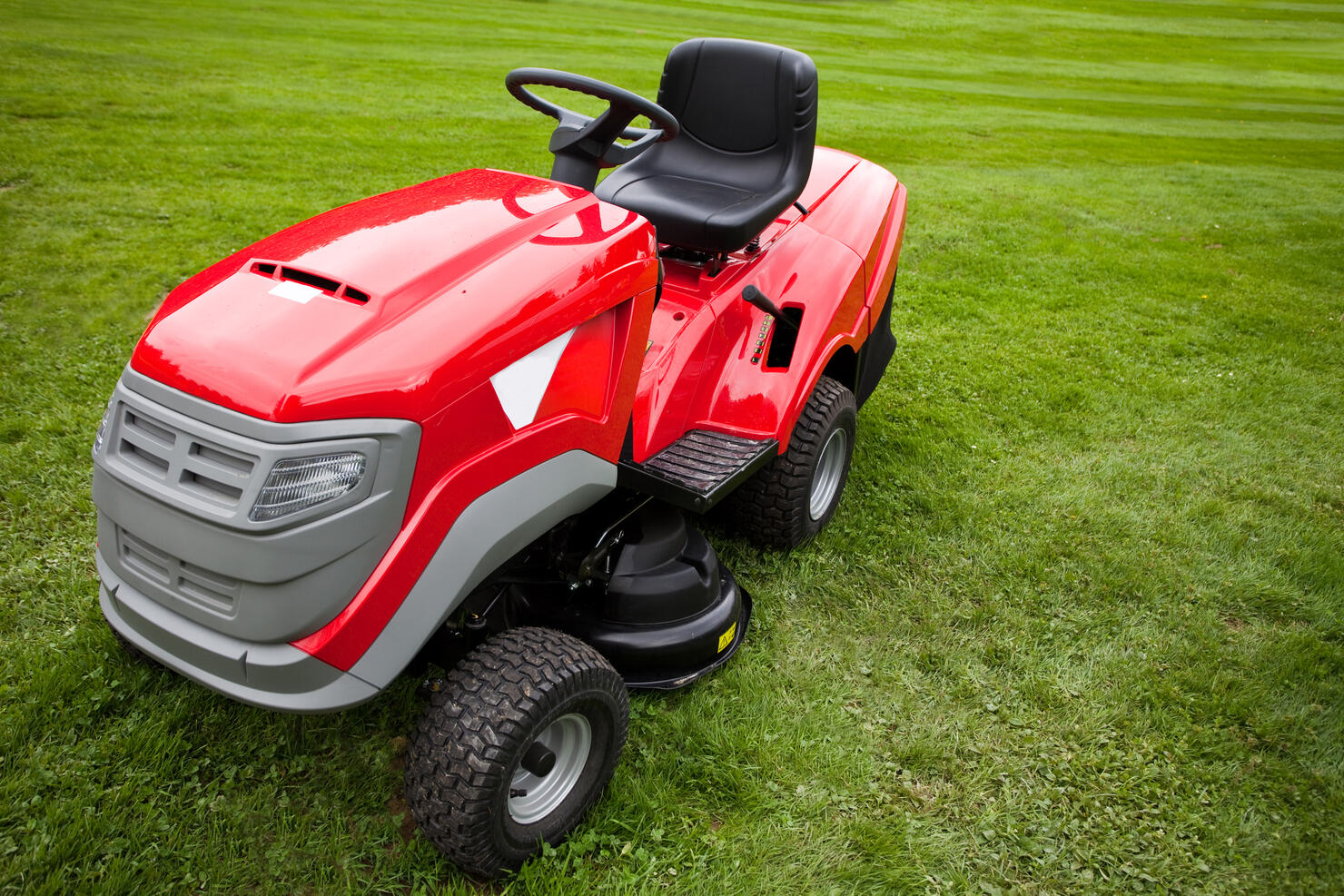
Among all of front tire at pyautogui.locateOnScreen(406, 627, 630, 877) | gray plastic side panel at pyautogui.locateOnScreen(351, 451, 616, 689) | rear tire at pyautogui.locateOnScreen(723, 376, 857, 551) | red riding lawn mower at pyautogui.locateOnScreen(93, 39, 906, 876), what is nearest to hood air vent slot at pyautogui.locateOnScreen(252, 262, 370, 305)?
red riding lawn mower at pyautogui.locateOnScreen(93, 39, 906, 876)

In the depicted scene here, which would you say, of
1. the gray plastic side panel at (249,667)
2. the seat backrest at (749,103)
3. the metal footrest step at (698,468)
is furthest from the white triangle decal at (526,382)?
the seat backrest at (749,103)

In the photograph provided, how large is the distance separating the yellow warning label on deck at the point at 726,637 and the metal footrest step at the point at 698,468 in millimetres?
360

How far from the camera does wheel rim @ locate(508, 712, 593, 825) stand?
6.95 feet

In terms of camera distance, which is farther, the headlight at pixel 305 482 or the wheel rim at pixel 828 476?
the wheel rim at pixel 828 476

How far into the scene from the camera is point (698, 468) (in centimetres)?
260

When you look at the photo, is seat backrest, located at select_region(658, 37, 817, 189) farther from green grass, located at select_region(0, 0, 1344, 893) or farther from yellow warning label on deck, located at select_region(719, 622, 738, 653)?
yellow warning label on deck, located at select_region(719, 622, 738, 653)

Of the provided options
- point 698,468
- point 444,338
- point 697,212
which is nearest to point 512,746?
point 444,338

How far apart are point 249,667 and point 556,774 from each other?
2.53 ft

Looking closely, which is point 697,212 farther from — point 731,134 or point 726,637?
point 726,637

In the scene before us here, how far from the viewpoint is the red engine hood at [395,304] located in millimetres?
1717

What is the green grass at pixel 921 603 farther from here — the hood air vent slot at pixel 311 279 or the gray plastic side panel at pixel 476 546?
the hood air vent slot at pixel 311 279


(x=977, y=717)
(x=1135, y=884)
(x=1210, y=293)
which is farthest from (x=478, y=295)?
(x=1210, y=293)

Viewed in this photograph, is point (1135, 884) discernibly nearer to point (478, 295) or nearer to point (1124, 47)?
point (478, 295)

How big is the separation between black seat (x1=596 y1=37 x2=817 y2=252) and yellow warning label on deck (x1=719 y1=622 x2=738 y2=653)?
4.07 ft
